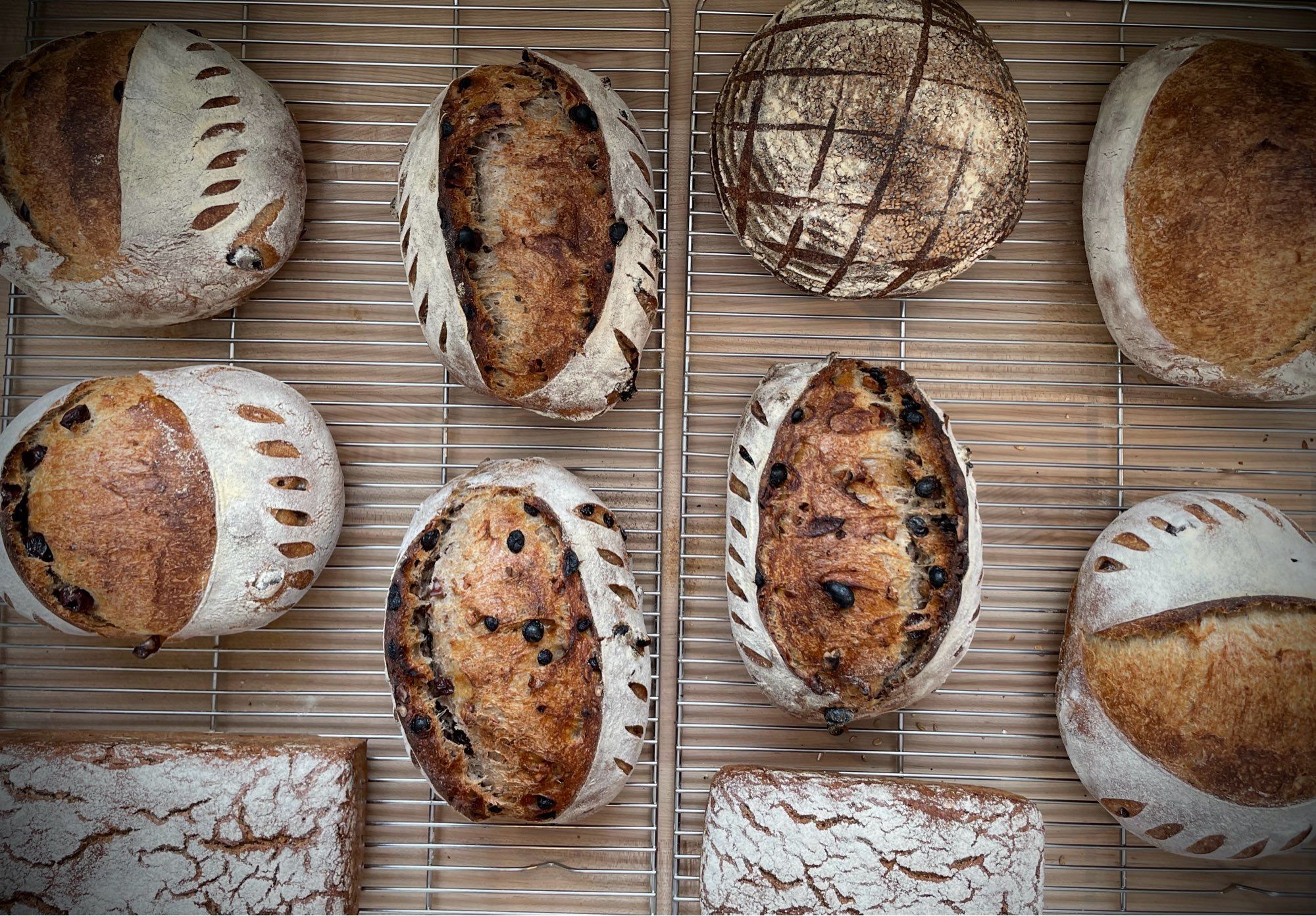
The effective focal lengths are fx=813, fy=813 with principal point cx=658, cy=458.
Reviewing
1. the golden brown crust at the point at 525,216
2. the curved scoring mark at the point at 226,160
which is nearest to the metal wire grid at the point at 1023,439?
the golden brown crust at the point at 525,216

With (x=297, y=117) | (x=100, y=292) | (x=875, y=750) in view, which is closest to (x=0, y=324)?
(x=100, y=292)

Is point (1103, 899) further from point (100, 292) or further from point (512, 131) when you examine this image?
point (100, 292)

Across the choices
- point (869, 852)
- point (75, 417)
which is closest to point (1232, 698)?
point (869, 852)

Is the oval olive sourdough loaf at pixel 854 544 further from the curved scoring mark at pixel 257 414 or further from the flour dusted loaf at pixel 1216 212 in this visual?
the curved scoring mark at pixel 257 414

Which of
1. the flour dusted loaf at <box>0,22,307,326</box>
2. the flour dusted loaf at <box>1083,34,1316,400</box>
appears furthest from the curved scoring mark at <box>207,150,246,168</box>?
the flour dusted loaf at <box>1083,34,1316,400</box>

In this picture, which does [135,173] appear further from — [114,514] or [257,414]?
[114,514]

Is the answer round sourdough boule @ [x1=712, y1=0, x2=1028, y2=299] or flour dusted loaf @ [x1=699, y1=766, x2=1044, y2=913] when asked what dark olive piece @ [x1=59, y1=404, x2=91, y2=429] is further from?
flour dusted loaf @ [x1=699, y1=766, x2=1044, y2=913]
